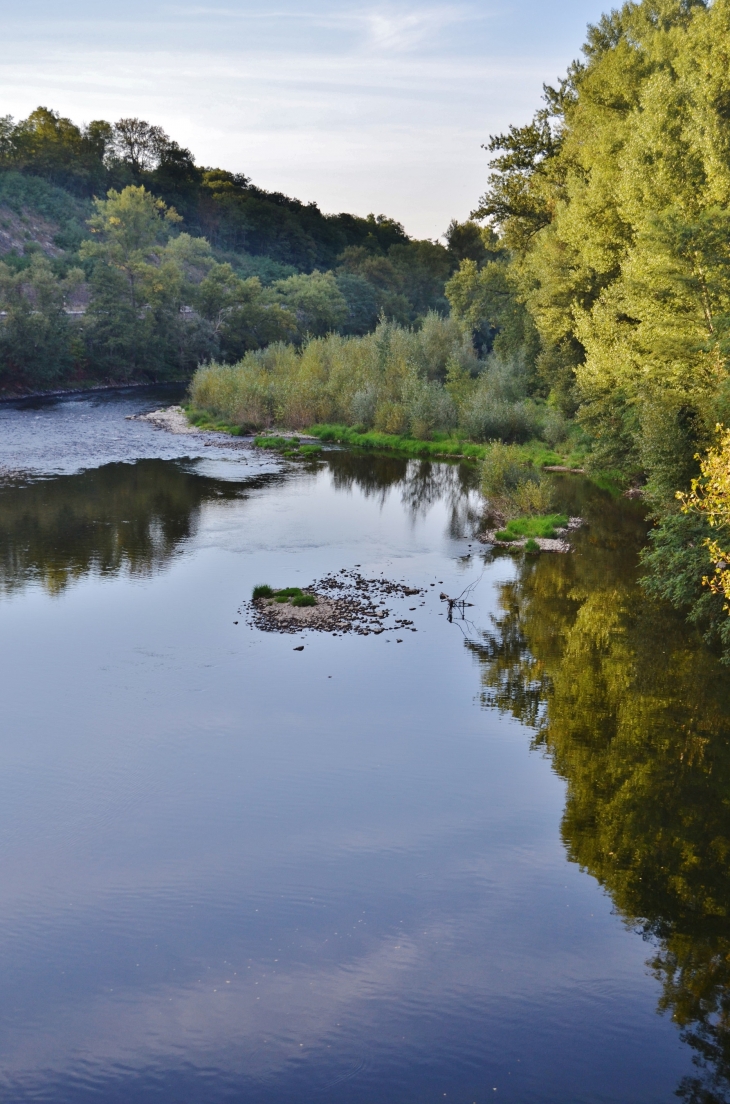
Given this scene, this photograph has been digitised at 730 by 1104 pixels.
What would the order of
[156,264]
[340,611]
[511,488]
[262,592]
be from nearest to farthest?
[340,611]
[262,592]
[511,488]
[156,264]

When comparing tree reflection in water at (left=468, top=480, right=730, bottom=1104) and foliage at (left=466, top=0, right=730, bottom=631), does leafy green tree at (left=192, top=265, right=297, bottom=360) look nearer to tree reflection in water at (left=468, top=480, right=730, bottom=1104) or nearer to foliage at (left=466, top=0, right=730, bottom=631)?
foliage at (left=466, top=0, right=730, bottom=631)

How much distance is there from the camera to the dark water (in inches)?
385

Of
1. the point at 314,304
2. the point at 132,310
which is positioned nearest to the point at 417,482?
the point at 132,310

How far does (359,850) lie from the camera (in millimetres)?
13430

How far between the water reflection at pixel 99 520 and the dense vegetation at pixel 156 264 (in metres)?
38.1

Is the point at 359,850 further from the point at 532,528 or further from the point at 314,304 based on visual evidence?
the point at 314,304

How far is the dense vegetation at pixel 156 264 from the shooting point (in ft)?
276

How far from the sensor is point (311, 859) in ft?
43.3

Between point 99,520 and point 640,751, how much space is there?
78.7 feet

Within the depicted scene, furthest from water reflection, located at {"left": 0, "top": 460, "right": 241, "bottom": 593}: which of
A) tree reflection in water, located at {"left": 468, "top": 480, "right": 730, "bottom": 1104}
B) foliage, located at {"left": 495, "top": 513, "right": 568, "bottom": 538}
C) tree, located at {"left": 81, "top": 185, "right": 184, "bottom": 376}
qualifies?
tree, located at {"left": 81, "top": 185, "right": 184, "bottom": 376}

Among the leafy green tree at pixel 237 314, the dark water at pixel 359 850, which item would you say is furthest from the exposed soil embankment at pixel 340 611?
the leafy green tree at pixel 237 314

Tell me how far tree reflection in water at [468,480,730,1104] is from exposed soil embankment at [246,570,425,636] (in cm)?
257

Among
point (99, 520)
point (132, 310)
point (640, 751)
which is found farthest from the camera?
point (132, 310)

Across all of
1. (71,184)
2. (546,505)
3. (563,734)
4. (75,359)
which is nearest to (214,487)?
(546,505)
